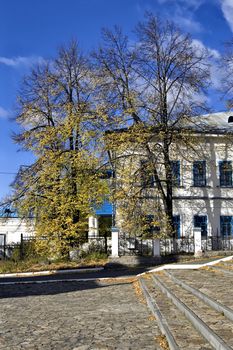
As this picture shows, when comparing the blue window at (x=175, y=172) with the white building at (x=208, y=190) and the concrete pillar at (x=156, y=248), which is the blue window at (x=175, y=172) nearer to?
the white building at (x=208, y=190)

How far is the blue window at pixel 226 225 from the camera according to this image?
1146 inches

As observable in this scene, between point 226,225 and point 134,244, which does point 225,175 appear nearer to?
point 226,225

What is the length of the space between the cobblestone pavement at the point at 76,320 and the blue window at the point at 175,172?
42.8ft

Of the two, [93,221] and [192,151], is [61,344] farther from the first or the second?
[93,221]

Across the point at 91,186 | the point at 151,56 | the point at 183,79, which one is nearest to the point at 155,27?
the point at 151,56

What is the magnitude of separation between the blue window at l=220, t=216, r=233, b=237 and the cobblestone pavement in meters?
16.5

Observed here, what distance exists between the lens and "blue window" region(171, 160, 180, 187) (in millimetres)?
26130

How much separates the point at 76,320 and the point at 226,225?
2224 cm

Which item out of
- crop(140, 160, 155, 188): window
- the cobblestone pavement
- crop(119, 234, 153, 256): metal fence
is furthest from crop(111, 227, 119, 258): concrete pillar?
the cobblestone pavement

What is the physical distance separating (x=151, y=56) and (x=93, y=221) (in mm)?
11510

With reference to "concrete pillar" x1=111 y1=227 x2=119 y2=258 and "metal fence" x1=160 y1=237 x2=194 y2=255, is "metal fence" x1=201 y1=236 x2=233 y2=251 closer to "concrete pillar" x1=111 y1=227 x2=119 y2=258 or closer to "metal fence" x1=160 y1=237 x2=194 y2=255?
"metal fence" x1=160 y1=237 x2=194 y2=255

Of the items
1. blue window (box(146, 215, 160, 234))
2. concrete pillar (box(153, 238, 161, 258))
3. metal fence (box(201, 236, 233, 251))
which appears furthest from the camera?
metal fence (box(201, 236, 233, 251))

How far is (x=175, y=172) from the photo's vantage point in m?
27.1

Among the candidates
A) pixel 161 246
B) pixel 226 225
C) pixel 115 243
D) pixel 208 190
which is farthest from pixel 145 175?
pixel 226 225
